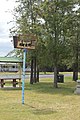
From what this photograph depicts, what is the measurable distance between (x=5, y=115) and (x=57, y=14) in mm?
A: 13676

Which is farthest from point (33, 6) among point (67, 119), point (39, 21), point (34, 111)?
point (67, 119)

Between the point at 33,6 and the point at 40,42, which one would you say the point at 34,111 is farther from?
the point at 33,6


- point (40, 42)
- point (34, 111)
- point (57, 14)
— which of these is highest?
point (57, 14)

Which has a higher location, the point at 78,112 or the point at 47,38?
the point at 47,38

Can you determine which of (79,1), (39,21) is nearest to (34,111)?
(39,21)

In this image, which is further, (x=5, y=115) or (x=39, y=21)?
(x=39, y=21)

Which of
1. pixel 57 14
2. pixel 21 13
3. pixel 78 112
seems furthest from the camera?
pixel 21 13

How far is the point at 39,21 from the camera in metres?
25.3

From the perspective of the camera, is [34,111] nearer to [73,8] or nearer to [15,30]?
[73,8]

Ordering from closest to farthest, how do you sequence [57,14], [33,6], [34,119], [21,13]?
[34,119], [57,14], [33,6], [21,13]

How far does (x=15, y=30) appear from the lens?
2748 cm

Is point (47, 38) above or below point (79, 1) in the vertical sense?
below

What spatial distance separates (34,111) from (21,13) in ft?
54.0

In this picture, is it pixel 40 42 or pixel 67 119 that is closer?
pixel 67 119
